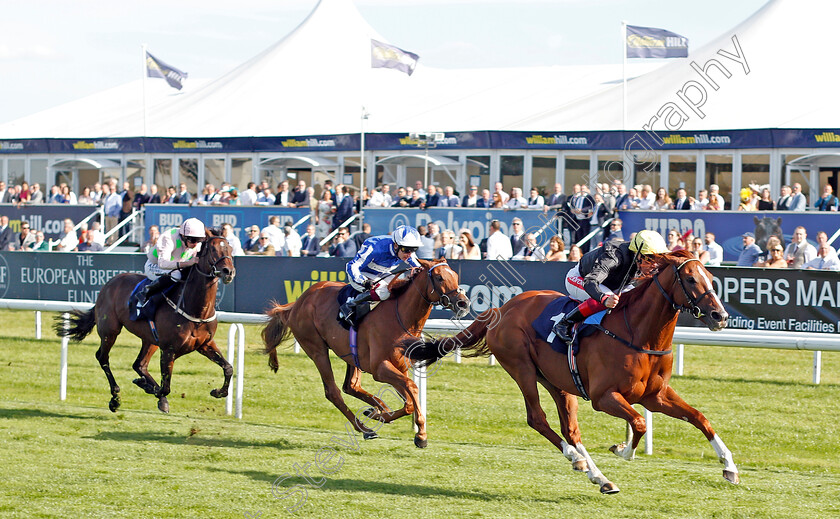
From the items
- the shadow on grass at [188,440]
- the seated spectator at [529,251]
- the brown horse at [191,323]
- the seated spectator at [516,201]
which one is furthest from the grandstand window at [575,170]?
the shadow on grass at [188,440]

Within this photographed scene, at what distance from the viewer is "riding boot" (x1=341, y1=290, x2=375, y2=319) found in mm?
7754

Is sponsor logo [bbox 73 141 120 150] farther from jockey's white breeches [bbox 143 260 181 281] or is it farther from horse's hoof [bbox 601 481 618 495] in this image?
horse's hoof [bbox 601 481 618 495]

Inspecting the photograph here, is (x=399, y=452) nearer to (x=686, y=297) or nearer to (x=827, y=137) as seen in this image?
(x=686, y=297)

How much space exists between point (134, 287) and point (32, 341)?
5451 mm

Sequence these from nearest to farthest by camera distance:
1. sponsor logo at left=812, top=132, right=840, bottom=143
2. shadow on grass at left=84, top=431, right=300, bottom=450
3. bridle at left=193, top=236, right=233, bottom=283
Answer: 1. shadow on grass at left=84, top=431, right=300, bottom=450
2. bridle at left=193, top=236, right=233, bottom=283
3. sponsor logo at left=812, top=132, right=840, bottom=143

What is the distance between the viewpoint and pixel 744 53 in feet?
54.1

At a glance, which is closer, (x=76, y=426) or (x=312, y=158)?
(x=76, y=426)

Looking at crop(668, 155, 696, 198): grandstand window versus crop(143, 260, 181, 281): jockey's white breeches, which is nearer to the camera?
crop(143, 260, 181, 281): jockey's white breeches

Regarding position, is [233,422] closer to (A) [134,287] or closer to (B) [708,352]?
(A) [134,287]

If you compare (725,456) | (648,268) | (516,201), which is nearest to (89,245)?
(516,201)

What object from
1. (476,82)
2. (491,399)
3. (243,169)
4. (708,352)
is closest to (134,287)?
(491,399)

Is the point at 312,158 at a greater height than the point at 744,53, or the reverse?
the point at 744,53

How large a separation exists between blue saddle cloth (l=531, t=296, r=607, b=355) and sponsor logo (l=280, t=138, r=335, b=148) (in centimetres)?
1388

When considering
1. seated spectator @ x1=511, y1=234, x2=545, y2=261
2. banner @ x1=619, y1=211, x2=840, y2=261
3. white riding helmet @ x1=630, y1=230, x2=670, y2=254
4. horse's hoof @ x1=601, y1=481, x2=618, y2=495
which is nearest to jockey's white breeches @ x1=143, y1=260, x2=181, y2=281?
white riding helmet @ x1=630, y1=230, x2=670, y2=254
